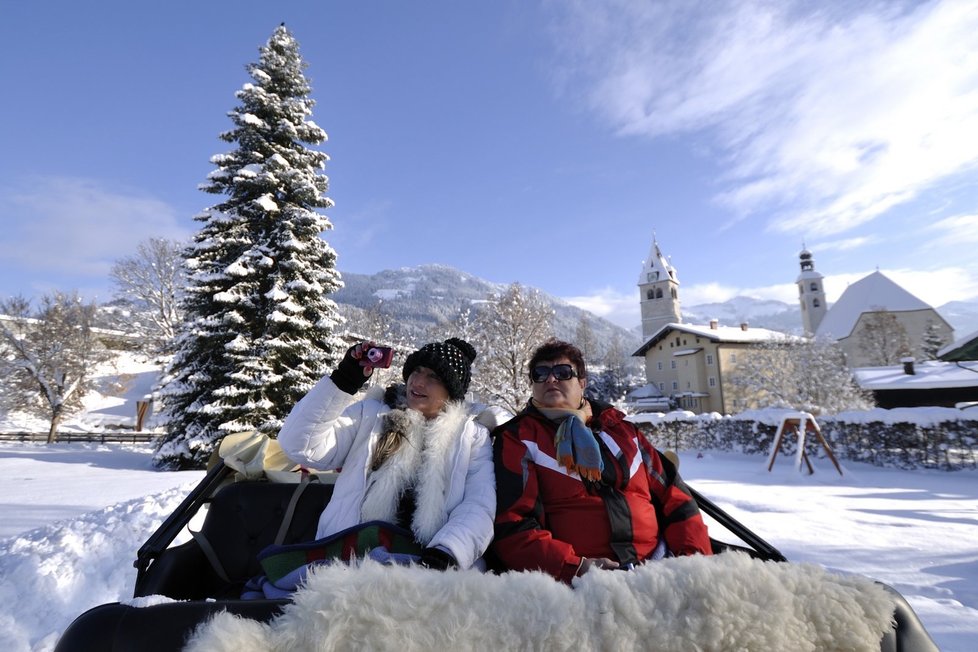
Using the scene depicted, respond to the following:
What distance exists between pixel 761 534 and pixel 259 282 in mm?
14004

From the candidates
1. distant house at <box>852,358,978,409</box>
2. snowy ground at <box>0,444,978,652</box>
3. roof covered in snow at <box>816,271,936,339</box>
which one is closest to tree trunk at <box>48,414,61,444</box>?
snowy ground at <box>0,444,978,652</box>

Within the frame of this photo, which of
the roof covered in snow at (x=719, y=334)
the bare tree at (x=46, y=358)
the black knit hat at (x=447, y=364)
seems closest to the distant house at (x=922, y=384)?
the roof covered in snow at (x=719, y=334)

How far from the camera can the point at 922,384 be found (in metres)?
28.5

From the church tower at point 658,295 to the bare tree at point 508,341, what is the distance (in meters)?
49.7

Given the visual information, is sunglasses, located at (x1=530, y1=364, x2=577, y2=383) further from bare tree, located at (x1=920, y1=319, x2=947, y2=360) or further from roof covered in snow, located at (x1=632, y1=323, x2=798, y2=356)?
bare tree, located at (x1=920, y1=319, x2=947, y2=360)

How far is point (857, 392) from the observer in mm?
30266

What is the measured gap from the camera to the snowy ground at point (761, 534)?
3.63 m

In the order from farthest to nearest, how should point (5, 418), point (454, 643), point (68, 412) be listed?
point (5, 418), point (68, 412), point (454, 643)

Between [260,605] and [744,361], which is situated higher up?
[744,361]

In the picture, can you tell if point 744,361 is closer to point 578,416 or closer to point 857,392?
point 857,392

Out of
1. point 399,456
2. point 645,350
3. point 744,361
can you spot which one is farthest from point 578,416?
point 645,350

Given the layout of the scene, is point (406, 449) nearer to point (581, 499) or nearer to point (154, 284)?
point (581, 499)

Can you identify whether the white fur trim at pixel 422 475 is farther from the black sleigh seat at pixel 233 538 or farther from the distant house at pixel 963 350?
the distant house at pixel 963 350

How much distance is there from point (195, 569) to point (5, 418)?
44684 mm
